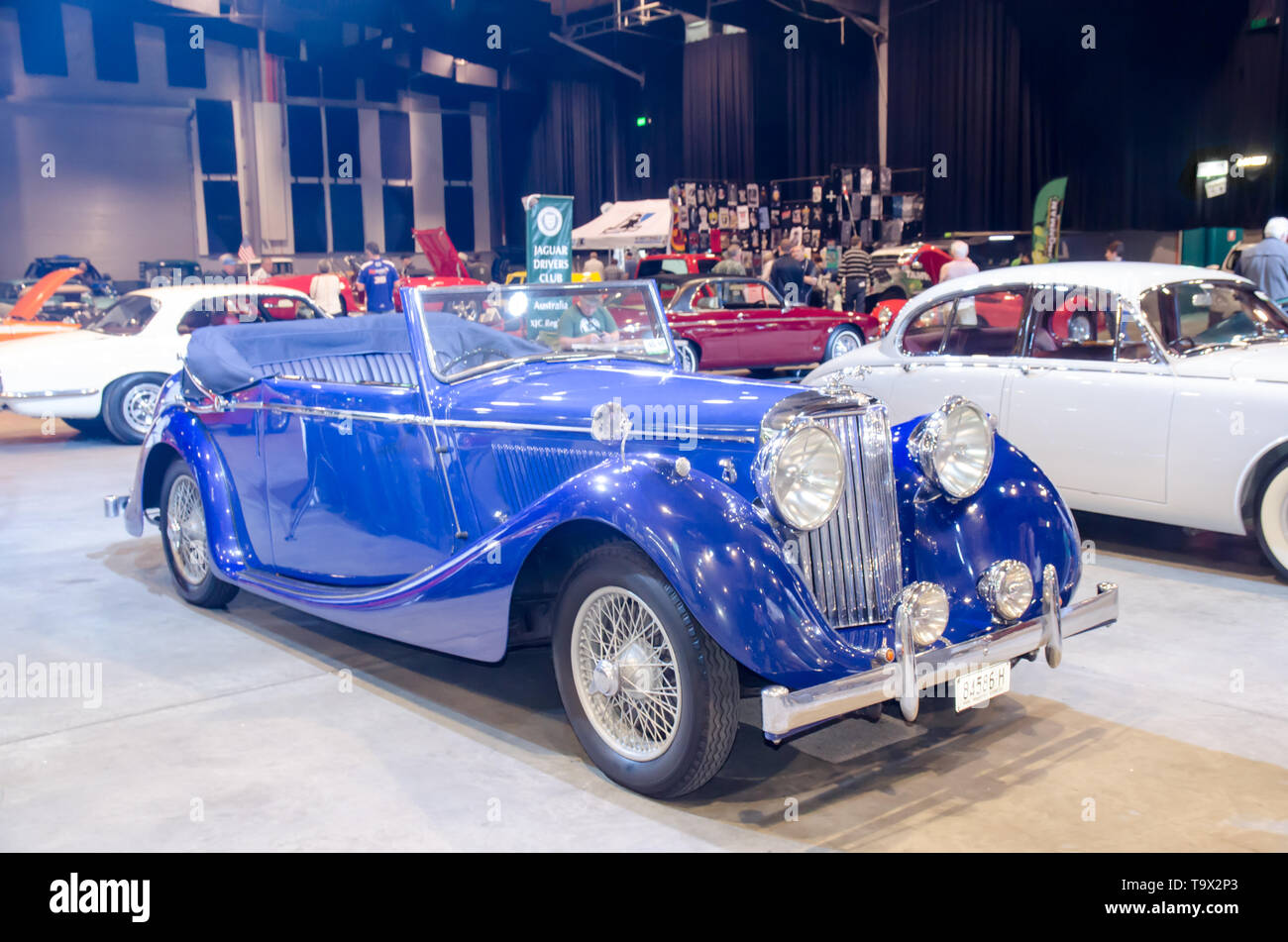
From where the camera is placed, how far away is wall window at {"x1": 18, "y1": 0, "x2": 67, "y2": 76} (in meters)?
25.1

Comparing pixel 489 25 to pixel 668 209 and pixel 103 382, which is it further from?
pixel 103 382

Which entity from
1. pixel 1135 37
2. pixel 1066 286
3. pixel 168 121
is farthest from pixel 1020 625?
pixel 168 121

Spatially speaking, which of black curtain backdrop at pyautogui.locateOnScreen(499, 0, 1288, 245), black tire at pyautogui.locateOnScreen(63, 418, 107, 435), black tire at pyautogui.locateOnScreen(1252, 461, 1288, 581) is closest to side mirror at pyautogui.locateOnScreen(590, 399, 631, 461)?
black tire at pyautogui.locateOnScreen(1252, 461, 1288, 581)

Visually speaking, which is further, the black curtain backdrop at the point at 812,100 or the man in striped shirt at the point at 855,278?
the black curtain backdrop at the point at 812,100

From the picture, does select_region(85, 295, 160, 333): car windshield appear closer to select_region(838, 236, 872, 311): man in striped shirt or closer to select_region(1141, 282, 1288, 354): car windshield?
select_region(1141, 282, 1288, 354): car windshield

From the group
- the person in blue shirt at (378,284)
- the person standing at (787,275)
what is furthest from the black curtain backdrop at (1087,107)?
the person in blue shirt at (378,284)

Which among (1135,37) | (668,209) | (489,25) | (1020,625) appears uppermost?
(489,25)

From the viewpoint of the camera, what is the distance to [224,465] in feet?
16.1

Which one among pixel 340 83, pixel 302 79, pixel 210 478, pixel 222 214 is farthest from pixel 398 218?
pixel 210 478

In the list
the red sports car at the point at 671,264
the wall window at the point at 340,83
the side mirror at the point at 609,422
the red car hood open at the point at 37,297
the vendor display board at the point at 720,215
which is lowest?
the side mirror at the point at 609,422

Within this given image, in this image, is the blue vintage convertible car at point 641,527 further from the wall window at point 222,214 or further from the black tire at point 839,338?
the wall window at point 222,214

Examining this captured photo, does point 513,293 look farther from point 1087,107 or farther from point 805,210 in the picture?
point 805,210

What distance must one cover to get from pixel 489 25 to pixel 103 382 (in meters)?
18.1

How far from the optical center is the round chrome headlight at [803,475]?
9.87 feet
